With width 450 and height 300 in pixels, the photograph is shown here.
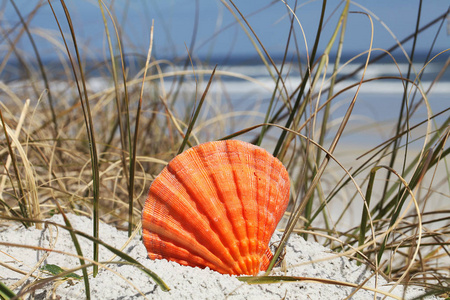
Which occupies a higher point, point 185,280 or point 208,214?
point 208,214

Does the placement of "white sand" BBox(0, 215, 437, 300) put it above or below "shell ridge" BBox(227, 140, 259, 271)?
below

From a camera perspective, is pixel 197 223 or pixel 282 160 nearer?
pixel 197 223

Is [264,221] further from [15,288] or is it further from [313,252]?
[15,288]

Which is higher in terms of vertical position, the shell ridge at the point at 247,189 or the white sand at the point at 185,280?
the shell ridge at the point at 247,189

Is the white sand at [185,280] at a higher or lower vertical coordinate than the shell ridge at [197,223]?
lower

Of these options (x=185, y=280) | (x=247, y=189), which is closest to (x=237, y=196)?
(x=247, y=189)

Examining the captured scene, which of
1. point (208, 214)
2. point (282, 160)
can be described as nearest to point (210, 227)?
point (208, 214)

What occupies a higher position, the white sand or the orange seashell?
the orange seashell

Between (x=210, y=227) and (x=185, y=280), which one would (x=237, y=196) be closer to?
(x=210, y=227)
